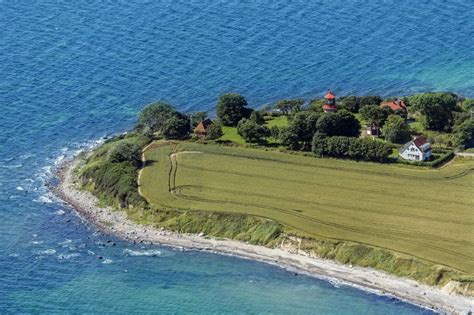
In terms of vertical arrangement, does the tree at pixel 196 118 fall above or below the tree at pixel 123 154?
above

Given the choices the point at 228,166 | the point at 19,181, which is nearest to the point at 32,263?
the point at 19,181

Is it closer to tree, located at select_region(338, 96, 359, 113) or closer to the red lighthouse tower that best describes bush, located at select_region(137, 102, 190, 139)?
the red lighthouse tower

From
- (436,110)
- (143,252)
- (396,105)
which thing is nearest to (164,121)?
(143,252)

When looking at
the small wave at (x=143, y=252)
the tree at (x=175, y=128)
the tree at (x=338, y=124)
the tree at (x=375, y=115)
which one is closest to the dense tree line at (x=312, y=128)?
the tree at (x=338, y=124)

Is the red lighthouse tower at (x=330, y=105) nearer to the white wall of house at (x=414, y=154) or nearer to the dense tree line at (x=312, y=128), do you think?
the dense tree line at (x=312, y=128)

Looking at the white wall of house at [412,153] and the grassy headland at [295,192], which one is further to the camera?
the white wall of house at [412,153]

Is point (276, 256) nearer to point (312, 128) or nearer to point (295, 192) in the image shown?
point (295, 192)

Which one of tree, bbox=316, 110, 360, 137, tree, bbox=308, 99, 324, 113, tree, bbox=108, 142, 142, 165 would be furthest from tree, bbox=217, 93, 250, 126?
tree, bbox=108, 142, 142, 165

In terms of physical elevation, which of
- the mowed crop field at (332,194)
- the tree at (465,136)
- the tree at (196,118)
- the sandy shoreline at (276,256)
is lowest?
the sandy shoreline at (276,256)
